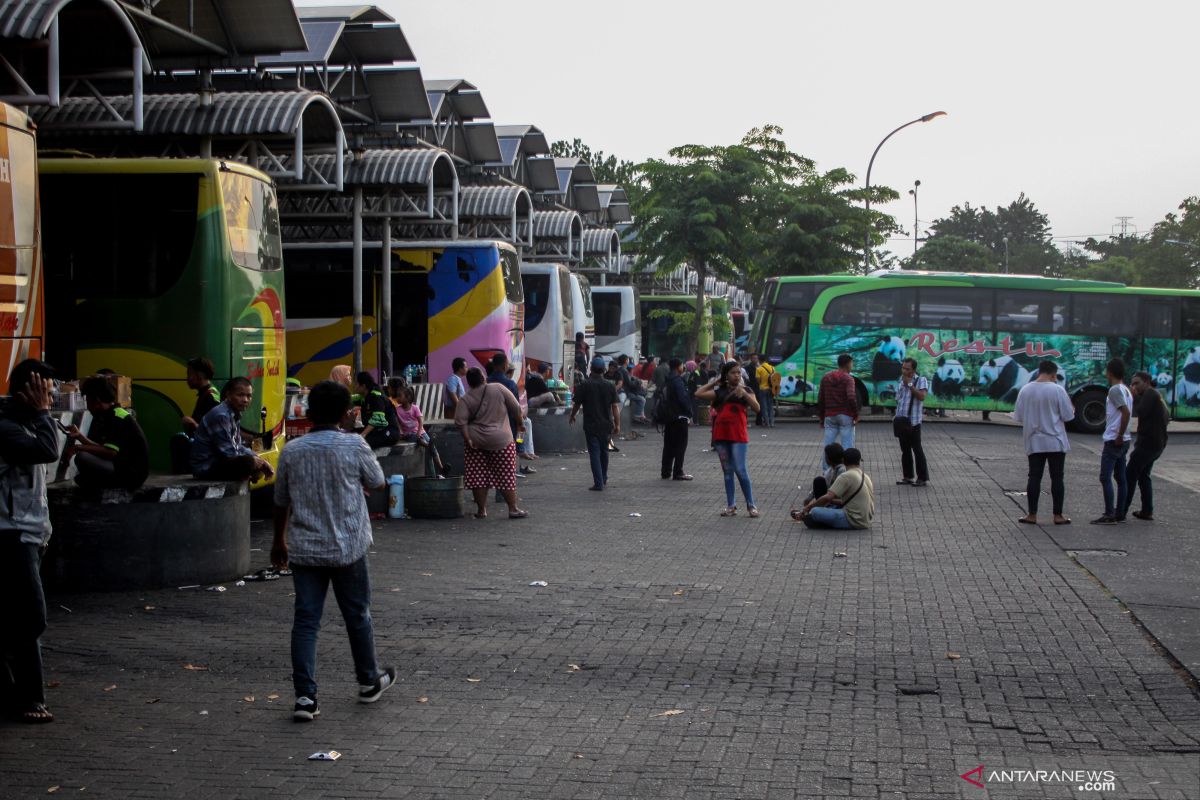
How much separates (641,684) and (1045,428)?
8.39m

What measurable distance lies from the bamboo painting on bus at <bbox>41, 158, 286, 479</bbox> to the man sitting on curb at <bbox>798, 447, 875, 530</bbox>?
19.2 ft

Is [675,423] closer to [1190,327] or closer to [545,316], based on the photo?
[545,316]

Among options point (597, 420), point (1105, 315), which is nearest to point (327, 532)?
point (597, 420)

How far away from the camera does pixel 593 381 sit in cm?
1767

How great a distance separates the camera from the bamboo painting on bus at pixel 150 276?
12.5 metres

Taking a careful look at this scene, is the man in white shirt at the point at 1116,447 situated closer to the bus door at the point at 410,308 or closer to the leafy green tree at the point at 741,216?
the bus door at the point at 410,308

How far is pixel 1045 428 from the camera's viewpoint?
14281mm

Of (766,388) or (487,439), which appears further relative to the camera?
(766,388)

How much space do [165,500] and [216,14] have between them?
11.1 m

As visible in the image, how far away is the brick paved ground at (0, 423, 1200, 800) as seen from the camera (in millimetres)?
5715

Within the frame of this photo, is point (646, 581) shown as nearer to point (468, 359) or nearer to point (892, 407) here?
point (468, 359)

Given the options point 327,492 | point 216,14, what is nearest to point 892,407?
point 216,14

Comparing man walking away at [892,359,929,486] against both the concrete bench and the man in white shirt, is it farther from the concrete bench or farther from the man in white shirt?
the concrete bench

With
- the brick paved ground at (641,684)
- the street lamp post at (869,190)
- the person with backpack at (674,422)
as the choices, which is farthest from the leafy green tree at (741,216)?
the brick paved ground at (641,684)
